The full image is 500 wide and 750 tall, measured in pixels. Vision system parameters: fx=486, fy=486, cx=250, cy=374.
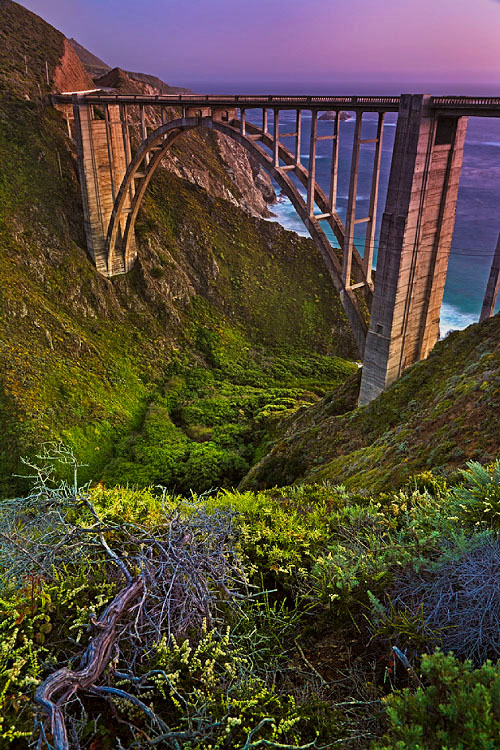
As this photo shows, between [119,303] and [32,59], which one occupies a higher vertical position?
[32,59]

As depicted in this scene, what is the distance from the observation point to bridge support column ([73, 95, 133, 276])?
23094mm

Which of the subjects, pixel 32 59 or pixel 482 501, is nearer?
pixel 482 501

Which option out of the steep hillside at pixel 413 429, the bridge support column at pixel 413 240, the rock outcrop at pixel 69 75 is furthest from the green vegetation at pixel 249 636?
the rock outcrop at pixel 69 75

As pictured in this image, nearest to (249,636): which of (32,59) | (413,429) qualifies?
(413,429)

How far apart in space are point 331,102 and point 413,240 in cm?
484

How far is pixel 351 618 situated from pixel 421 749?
129 cm

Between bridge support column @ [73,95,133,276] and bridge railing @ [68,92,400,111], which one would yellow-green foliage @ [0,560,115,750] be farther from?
bridge support column @ [73,95,133,276]

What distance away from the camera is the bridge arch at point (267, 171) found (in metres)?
16.3

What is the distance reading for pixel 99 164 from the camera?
2409 cm

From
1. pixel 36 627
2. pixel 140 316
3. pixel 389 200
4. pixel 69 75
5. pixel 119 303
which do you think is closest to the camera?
pixel 36 627

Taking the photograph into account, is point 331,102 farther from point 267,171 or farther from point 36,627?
point 36,627

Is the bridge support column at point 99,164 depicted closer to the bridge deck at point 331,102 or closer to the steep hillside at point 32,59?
the bridge deck at point 331,102

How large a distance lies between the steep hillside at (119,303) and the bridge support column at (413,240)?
24.6ft

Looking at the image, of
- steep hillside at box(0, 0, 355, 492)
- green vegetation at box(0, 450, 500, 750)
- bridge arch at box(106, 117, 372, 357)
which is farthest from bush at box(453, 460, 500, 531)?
steep hillside at box(0, 0, 355, 492)
